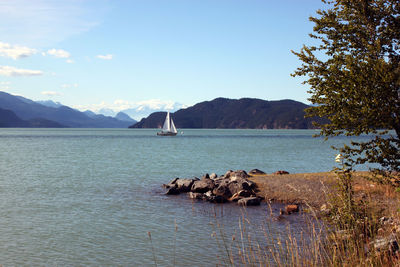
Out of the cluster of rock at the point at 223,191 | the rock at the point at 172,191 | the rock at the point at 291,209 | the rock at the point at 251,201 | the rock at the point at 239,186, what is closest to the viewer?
the rock at the point at 291,209

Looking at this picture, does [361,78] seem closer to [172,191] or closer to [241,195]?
[241,195]

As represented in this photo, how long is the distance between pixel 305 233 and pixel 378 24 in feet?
37.3

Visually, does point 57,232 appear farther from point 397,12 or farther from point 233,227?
point 397,12

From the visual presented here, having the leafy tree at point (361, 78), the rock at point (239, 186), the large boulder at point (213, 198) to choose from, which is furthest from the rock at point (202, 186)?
the leafy tree at point (361, 78)

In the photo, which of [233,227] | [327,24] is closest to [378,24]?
[327,24]

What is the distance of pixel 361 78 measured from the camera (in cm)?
1366

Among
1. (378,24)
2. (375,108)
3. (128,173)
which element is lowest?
(128,173)

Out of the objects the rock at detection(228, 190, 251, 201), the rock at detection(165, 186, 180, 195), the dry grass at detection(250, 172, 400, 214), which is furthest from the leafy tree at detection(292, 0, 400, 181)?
the rock at detection(165, 186, 180, 195)

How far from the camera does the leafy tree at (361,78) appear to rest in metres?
13.8

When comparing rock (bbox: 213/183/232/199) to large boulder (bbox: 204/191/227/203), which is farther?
rock (bbox: 213/183/232/199)

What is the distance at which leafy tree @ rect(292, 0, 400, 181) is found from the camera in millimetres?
13828

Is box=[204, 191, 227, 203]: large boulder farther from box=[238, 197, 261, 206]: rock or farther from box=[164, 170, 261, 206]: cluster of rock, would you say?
Result: box=[238, 197, 261, 206]: rock

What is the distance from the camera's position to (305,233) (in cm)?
2023

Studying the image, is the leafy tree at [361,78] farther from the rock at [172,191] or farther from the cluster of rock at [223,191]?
the rock at [172,191]
